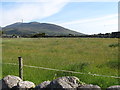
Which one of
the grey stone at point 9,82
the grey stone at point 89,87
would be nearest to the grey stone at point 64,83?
the grey stone at point 89,87

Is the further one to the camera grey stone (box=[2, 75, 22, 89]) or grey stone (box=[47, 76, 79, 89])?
grey stone (box=[2, 75, 22, 89])

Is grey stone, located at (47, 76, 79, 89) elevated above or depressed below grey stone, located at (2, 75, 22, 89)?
above

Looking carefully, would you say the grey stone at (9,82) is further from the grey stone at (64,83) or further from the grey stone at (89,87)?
the grey stone at (89,87)

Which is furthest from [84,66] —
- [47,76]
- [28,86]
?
[28,86]

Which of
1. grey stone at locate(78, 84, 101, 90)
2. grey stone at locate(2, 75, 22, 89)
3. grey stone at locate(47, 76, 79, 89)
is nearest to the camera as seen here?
grey stone at locate(78, 84, 101, 90)

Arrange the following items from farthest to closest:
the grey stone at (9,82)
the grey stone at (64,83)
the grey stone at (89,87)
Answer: the grey stone at (9,82) → the grey stone at (64,83) → the grey stone at (89,87)

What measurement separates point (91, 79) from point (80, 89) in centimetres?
220

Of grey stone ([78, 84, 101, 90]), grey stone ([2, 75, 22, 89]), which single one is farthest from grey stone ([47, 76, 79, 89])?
grey stone ([2, 75, 22, 89])

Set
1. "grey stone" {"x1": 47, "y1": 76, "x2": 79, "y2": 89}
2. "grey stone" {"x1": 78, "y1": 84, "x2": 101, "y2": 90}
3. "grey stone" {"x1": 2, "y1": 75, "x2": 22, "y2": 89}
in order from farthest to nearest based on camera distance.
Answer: "grey stone" {"x1": 2, "y1": 75, "x2": 22, "y2": 89} < "grey stone" {"x1": 47, "y1": 76, "x2": 79, "y2": 89} < "grey stone" {"x1": 78, "y1": 84, "x2": 101, "y2": 90}

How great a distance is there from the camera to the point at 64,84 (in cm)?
644

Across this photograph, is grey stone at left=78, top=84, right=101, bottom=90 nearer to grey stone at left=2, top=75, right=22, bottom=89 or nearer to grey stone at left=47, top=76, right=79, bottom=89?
grey stone at left=47, top=76, right=79, bottom=89

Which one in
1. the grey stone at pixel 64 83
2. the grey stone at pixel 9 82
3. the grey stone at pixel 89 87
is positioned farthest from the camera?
the grey stone at pixel 9 82

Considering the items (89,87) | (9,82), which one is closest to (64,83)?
(89,87)

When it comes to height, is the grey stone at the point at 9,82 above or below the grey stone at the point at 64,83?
below
